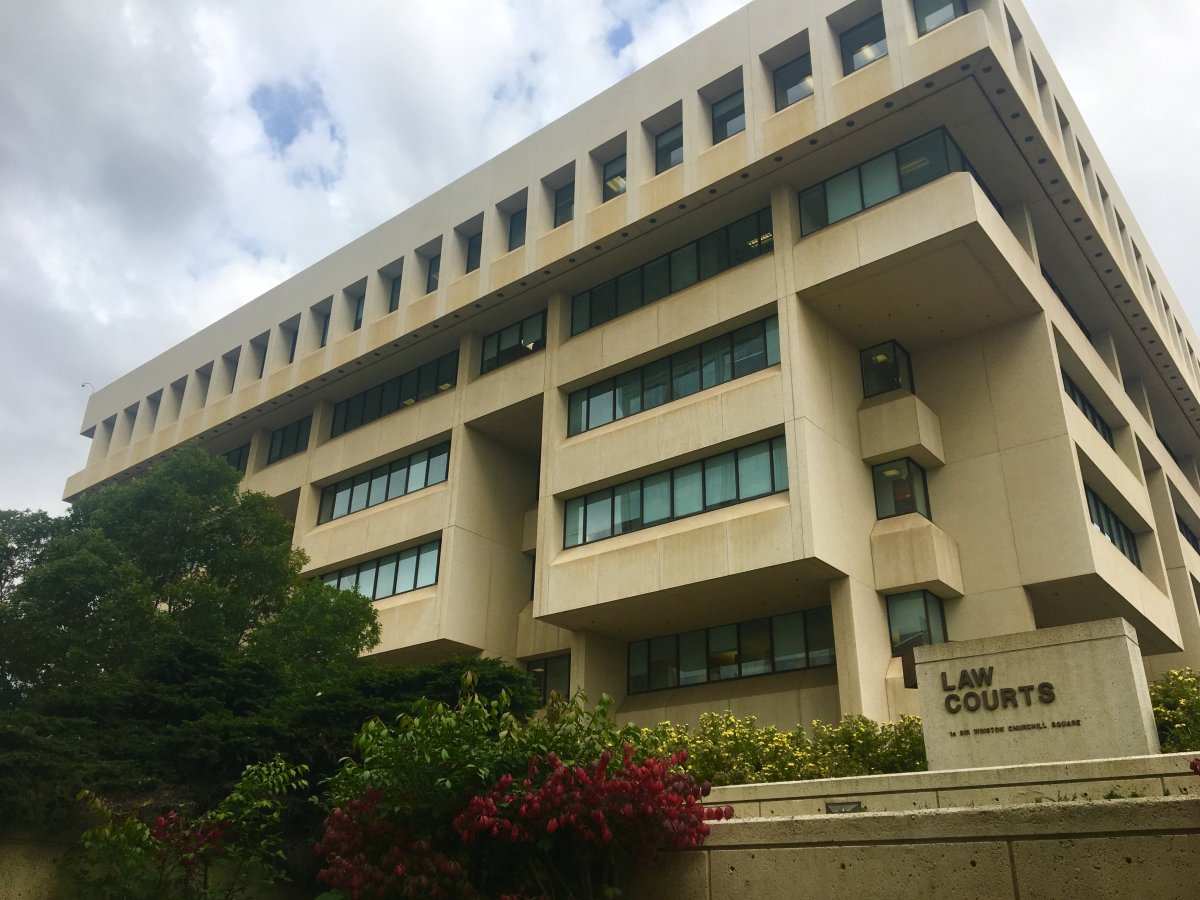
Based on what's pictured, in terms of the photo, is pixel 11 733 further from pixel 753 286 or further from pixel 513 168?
pixel 513 168

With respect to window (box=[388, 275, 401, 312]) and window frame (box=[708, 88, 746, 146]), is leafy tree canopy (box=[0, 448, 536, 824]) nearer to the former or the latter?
window (box=[388, 275, 401, 312])

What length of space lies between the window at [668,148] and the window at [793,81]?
3.39 meters

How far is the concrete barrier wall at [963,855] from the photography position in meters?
7.95

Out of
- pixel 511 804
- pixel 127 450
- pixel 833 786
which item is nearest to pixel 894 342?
pixel 833 786

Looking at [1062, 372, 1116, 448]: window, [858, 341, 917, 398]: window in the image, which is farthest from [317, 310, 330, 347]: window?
[1062, 372, 1116, 448]: window

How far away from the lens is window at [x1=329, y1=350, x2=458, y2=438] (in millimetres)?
37469

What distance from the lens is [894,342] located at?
30047mm

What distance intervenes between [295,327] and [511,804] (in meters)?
35.0

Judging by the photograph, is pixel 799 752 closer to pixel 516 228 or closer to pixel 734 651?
pixel 734 651

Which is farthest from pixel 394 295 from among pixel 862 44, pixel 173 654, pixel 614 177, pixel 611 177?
pixel 173 654

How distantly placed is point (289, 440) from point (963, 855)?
124ft

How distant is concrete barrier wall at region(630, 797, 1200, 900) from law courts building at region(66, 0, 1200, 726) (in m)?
15.0

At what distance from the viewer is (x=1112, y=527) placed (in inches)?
1255

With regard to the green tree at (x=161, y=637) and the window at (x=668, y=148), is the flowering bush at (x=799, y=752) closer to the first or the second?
the green tree at (x=161, y=637)
